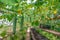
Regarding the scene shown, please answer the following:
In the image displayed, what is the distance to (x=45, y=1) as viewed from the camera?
118 cm

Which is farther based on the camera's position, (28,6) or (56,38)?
(56,38)

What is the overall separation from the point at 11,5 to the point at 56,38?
345cm

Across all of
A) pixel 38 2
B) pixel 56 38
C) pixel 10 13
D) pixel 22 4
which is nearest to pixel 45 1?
pixel 38 2

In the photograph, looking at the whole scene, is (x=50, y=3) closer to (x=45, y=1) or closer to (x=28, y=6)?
(x=45, y=1)

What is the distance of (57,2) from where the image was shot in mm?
1241

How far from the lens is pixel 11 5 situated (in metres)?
1.21

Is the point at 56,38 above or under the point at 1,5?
under

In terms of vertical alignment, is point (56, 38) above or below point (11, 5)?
below

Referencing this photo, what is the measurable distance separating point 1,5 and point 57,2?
0.41 meters

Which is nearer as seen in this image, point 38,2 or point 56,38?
point 38,2

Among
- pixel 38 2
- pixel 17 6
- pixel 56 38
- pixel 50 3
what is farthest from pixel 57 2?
pixel 56 38

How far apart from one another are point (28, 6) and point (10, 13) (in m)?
0.14

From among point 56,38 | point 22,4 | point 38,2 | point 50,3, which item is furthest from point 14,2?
point 56,38

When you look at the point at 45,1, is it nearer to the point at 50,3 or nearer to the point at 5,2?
the point at 50,3
